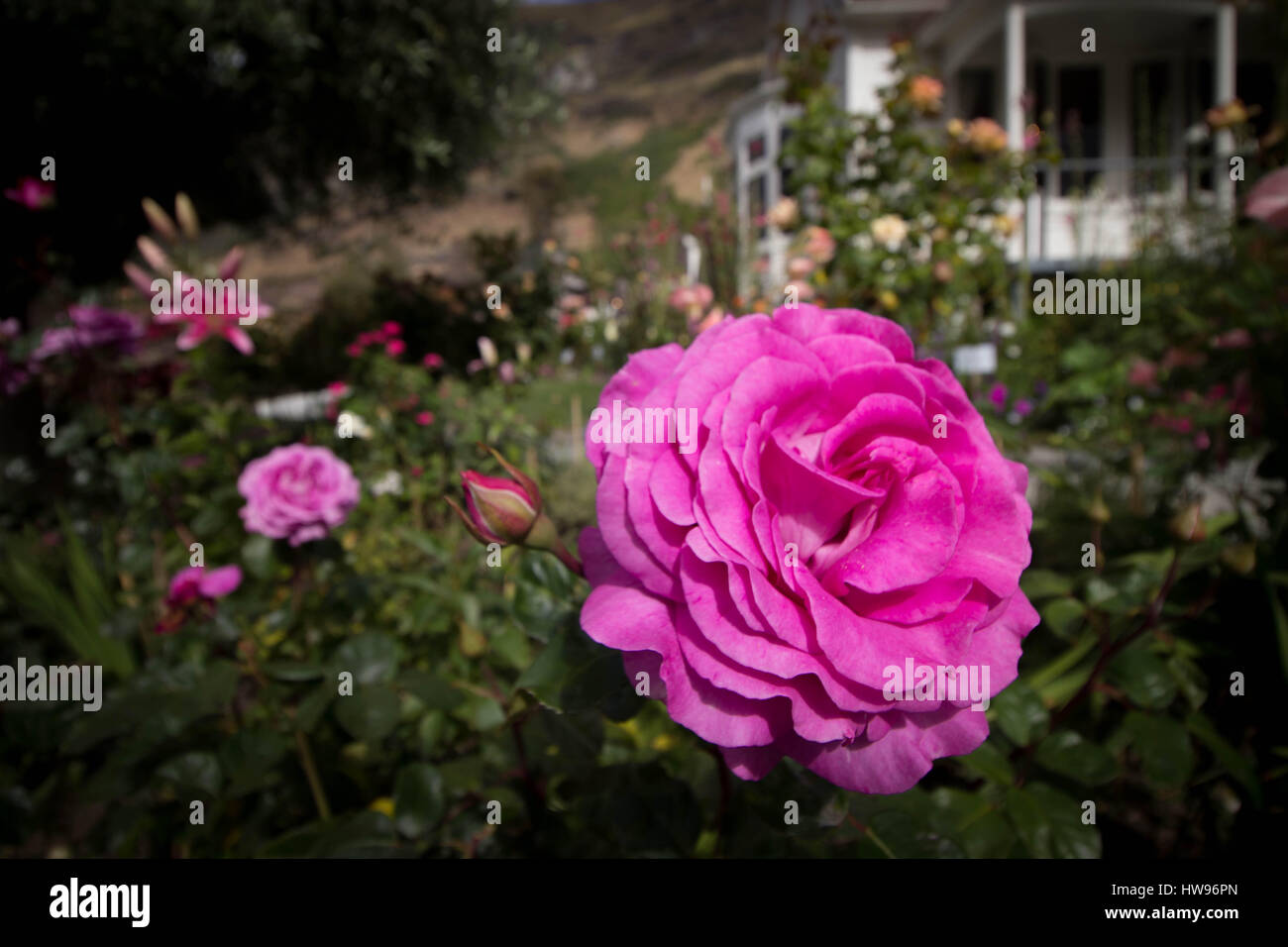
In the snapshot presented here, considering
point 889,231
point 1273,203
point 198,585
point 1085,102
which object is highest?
point 1085,102

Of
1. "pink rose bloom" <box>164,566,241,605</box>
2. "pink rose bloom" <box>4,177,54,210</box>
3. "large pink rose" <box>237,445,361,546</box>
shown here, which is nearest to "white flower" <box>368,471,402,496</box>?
"pink rose bloom" <box>4,177,54,210</box>

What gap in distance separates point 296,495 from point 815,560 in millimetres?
1076

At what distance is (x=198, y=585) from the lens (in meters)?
1.14

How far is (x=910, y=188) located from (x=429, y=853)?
9.88 feet

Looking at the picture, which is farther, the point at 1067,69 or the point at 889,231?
the point at 1067,69

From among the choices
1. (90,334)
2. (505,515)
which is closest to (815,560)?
(505,515)

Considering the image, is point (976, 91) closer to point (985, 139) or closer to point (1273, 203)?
point (985, 139)

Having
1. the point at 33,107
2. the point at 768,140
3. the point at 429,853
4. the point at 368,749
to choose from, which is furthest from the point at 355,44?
the point at 768,140

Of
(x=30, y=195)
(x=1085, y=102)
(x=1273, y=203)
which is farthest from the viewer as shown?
(x=1085, y=102)

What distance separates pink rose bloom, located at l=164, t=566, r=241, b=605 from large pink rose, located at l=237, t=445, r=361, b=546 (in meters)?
0.09

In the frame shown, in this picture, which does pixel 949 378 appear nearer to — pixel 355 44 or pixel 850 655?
pixel 850 655

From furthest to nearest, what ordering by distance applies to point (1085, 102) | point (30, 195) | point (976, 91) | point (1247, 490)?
point (1085, 102), point (976, 91), point (30, 195), point (1247, 490)

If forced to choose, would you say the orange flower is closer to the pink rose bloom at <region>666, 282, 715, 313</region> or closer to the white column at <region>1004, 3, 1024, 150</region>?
the pink rose bloom at <region>666, 282, 715, 313</region>

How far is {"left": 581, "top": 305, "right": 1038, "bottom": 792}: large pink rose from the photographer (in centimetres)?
43
